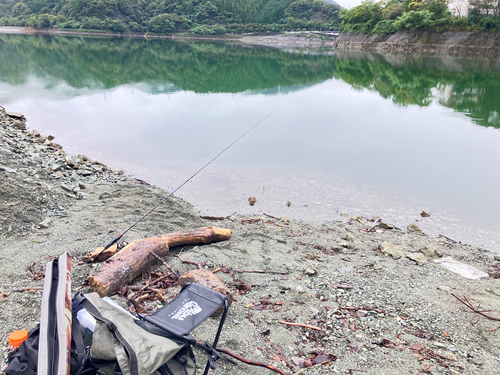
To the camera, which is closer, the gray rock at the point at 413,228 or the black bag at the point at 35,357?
the black bag at the point at 35,357

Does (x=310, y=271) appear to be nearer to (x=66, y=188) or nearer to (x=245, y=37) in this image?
(x=66, y=188)

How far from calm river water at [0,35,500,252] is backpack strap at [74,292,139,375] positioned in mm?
5090

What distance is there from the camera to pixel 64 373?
5.66ft

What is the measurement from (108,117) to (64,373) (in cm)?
1528

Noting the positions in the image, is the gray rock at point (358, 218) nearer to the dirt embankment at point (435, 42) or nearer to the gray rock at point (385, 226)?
the gray rock at point (385, 226)

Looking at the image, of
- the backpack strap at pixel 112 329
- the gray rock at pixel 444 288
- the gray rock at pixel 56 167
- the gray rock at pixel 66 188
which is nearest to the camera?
the backpack strap at pixel 112 329

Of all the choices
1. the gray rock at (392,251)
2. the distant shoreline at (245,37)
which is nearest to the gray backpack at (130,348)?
the gray rock at (392,251)

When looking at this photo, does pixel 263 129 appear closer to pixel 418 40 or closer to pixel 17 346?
pixel 17 346

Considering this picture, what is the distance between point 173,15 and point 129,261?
359ft

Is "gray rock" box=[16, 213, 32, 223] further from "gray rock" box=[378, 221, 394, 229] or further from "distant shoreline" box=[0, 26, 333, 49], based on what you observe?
"distant shoreline" box=[0, 26, 333, 49]

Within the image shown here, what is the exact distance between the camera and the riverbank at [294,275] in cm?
289

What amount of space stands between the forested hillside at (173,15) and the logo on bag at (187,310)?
332 feet

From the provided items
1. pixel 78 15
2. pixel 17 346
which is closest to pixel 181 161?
pixel 17 346

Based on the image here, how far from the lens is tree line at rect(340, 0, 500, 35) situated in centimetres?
5112
